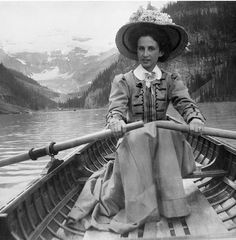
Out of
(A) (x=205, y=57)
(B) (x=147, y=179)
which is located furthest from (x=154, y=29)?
(A) (x=205, y=57)

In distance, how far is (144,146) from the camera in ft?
9.09

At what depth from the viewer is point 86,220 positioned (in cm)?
300

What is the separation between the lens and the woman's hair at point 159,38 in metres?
3.11

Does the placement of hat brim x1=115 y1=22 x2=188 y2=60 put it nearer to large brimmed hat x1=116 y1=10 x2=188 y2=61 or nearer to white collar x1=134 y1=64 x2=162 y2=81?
large brimmed hat x1=116 y1=10 x2=188 y2=61

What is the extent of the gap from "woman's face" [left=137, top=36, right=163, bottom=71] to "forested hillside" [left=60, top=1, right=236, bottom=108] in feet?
251

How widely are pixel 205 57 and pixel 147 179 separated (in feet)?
334

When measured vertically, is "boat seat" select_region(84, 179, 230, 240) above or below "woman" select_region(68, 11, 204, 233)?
below

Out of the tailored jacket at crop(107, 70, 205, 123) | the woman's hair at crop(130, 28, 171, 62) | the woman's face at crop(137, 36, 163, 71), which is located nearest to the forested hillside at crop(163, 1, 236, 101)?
the woman's hair at crop(130, 28, 171, 62)

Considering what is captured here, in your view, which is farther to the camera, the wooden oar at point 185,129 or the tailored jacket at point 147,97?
the tailored jacket at point 147,97

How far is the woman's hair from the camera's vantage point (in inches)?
122

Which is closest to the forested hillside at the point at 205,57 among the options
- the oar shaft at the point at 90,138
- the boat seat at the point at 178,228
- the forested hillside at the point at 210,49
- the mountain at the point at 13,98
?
the forested hillside at the point at 210,49

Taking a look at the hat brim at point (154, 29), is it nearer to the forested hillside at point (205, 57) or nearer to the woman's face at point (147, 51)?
the woman's face at point (147, 51)

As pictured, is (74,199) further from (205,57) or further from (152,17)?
(205,57)

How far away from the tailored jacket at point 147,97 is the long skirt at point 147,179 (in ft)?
1.15
